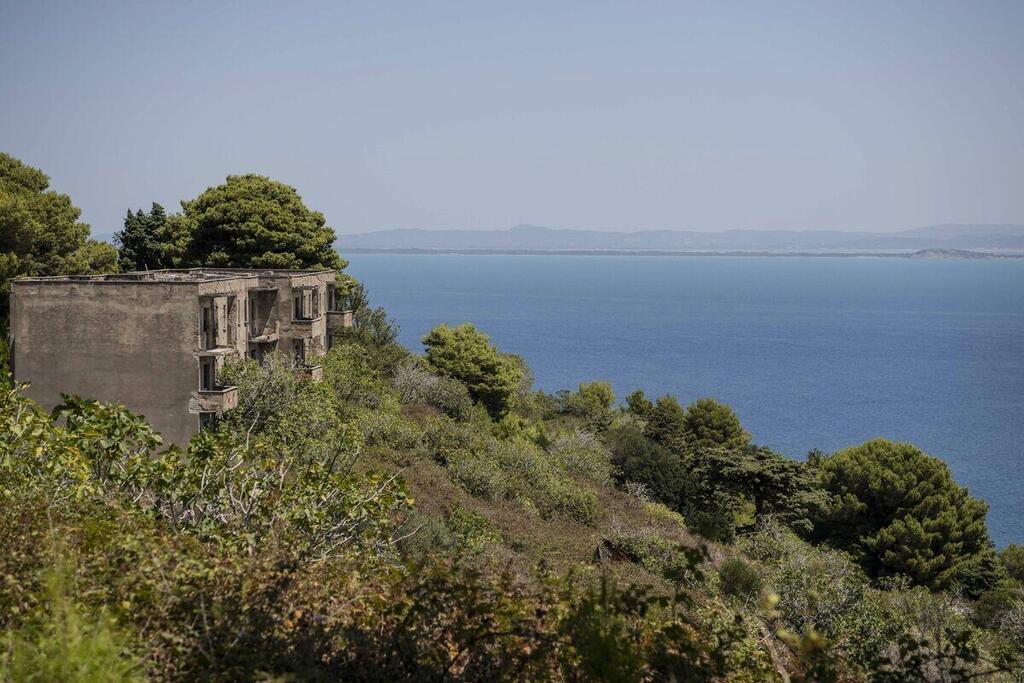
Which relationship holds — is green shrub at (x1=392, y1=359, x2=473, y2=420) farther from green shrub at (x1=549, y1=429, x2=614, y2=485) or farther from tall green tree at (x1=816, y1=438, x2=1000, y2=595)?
tall green tree at (x1=816, y1=438, x2=1000, y2=595)

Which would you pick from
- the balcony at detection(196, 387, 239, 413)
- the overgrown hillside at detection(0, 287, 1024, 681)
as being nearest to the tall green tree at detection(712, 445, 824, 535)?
the overgrown hillside at detection(0, 287, 1024, 681)

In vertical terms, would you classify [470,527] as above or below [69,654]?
below

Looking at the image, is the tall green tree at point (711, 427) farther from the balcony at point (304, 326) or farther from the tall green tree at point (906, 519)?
the balcony at point (304, 326)

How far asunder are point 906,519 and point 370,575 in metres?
33.4

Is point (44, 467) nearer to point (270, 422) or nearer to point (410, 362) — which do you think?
point (270, 422)

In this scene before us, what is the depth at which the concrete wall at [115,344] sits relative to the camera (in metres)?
25.1

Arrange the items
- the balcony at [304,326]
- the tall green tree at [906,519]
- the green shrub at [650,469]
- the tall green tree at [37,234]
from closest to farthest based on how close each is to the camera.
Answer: the tall green tree at [37,234], the balcony at [304,326], the tall green tree at [906,519], the green shrub at [650,469]

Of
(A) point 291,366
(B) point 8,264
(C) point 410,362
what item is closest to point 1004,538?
(C) point 410,362

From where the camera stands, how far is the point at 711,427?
5028 centimetres

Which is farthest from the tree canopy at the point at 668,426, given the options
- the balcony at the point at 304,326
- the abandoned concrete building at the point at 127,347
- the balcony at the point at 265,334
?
the abandoned concrete building at the point at 127,347

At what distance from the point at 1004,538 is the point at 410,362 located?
2870 centimetres

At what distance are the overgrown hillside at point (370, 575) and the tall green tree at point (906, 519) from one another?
382 cm

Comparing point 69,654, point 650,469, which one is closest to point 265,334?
point 650,469

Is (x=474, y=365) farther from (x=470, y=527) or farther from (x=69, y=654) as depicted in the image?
(x=69, y=654)
